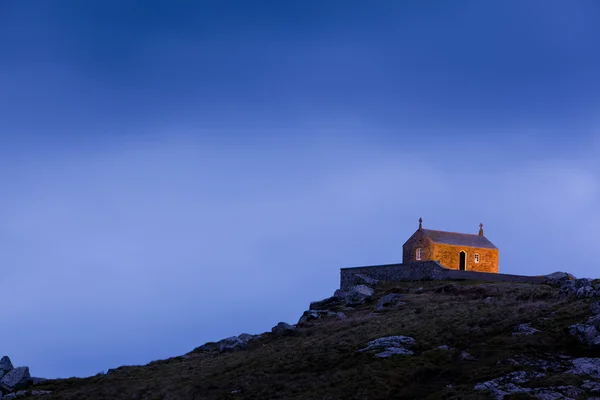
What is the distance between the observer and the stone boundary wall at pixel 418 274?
3090 inches

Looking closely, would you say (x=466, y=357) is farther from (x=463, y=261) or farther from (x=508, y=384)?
(x=463, y=261)

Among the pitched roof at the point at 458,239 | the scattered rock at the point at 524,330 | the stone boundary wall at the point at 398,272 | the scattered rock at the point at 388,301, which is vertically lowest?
the scattered rock at the point at 524,330

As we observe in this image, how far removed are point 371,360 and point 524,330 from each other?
34.1 feet

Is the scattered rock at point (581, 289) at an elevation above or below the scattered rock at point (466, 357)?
above

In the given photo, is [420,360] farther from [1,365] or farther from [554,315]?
[1,365]

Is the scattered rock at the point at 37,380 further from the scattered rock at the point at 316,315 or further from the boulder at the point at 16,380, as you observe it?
the scattered rock at the point at 316,315

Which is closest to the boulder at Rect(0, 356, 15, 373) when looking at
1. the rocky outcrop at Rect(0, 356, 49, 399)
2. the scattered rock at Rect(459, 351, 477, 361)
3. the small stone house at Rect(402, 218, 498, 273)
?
the rocky outcrop at Rect(0, 356, 49, 399)

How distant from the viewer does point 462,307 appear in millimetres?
55812

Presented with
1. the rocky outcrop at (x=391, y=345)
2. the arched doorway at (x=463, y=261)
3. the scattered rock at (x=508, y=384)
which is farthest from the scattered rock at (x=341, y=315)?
the scattered rock at (x=508, y=384)

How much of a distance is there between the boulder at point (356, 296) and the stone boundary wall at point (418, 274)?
864 cm

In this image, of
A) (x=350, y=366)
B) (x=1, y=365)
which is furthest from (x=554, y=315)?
(x=1, y=365)

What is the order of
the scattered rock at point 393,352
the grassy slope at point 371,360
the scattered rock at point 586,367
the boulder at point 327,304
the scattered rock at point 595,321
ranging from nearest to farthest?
the scattered rock at point 586,367 → the grassy slope at point 371,360 → the scattered rock at point 595,321 → the scattered rock at point 393,352 → the boulder at point 327,304

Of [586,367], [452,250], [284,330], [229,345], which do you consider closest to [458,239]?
[452,250]

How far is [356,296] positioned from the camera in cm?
7394
